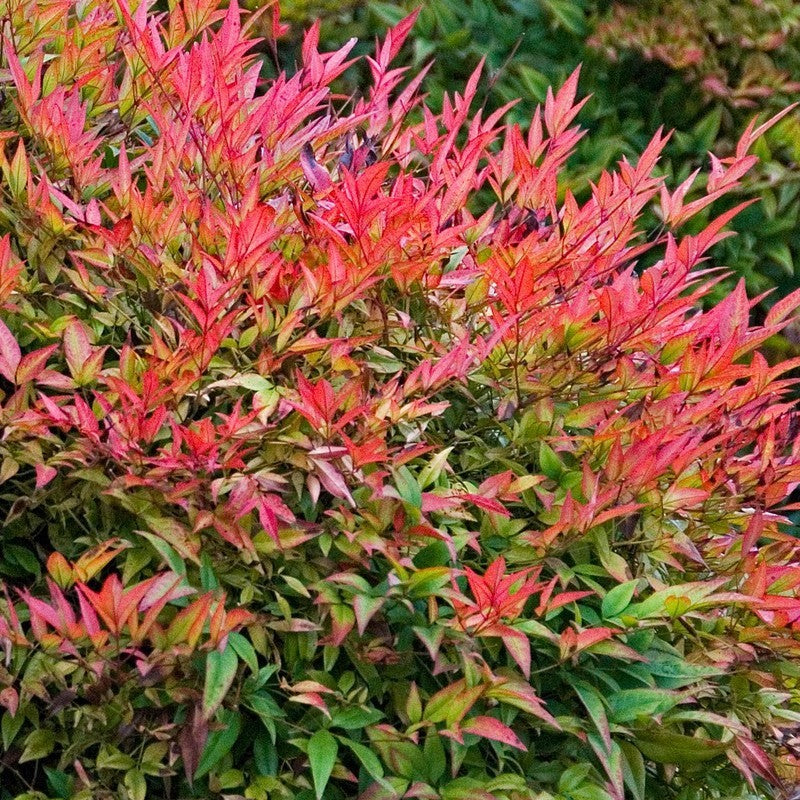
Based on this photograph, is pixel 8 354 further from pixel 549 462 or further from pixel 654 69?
pixel 654 69

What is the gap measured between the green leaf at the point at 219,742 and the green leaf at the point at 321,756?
0.12 m

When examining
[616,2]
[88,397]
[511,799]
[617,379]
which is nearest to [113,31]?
[88,397]

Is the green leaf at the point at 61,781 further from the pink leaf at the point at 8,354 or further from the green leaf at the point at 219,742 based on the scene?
the pink leaf at the point at 8,354

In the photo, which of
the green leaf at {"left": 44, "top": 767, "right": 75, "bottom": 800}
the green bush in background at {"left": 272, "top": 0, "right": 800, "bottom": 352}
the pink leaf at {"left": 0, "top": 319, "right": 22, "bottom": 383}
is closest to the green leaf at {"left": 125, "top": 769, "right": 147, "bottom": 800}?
the green leaf at {"left": 44, "top": 767, "right": 75, "bottom": 800}

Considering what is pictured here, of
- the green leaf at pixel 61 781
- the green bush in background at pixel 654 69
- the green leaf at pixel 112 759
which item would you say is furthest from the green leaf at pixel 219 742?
the green bush in background at pixel 654 69

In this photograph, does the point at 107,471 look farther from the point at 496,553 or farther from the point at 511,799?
the point at 511,799

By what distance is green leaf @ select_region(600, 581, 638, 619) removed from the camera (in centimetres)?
200

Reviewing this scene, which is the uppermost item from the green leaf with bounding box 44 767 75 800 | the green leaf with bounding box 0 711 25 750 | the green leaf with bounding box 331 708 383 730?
the green leaf with bounding box 331 708 383 730

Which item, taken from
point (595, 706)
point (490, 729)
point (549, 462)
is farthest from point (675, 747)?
point (549, 462)

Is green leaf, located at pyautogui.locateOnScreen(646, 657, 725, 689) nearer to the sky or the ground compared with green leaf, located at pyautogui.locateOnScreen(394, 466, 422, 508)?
nearer to the ground

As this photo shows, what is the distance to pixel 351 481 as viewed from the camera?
6.27 feet

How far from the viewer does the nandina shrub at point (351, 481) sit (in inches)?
72.6

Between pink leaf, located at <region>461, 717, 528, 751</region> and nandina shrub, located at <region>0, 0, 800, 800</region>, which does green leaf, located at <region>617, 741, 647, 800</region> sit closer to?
nandina shrub, located at <region>0, 0, 800, 800</region>

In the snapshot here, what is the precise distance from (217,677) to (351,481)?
0.37 m
